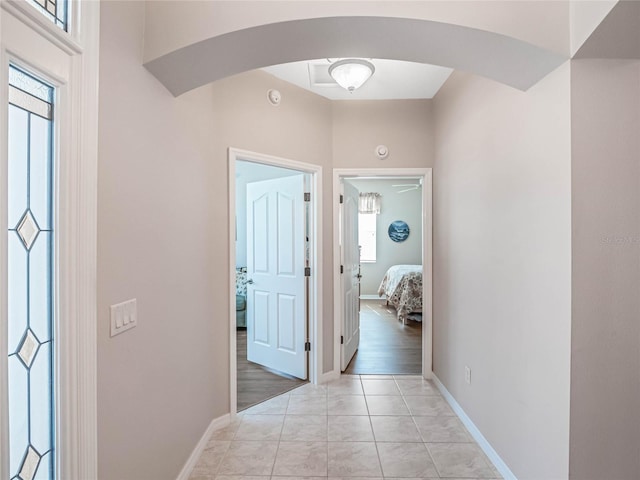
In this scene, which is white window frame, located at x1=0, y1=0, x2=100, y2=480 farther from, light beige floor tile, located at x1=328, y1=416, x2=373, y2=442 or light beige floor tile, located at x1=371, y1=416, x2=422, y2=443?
light beige floor tile, located at x1=371, y1=416, x2=422, y2=443

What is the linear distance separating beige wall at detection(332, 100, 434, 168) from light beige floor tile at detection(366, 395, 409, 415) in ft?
6.84

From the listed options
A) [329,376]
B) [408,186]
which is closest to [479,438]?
[329,376]

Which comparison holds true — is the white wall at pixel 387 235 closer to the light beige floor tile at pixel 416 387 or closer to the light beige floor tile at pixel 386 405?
the light beige floor tile at pixel 416 387

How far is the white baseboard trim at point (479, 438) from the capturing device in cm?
184

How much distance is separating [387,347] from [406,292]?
142cm

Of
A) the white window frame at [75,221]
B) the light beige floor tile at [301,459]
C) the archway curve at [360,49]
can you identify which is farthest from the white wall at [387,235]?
the white window frame at [75,221]

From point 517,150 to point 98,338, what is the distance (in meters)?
2.12

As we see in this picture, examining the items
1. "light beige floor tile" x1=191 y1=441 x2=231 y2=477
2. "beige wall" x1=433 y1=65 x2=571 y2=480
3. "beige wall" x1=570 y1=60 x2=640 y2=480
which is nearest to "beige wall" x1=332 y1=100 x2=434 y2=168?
"beige wall" x1=433 y1=65 x2=571 y2=480

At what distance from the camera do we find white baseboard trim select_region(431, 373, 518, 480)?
1843 millimetres

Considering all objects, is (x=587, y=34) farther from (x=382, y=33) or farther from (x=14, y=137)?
(x=14, y=137)

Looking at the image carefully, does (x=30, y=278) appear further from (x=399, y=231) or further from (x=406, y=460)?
(x=399, y=231)

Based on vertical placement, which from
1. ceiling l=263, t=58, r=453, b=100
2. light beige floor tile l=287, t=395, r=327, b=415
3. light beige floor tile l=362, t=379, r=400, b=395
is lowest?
light beige floor tile l=362, t=379, r=400, b=395

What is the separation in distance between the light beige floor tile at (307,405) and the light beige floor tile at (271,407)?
5cm

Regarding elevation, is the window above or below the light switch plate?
above
